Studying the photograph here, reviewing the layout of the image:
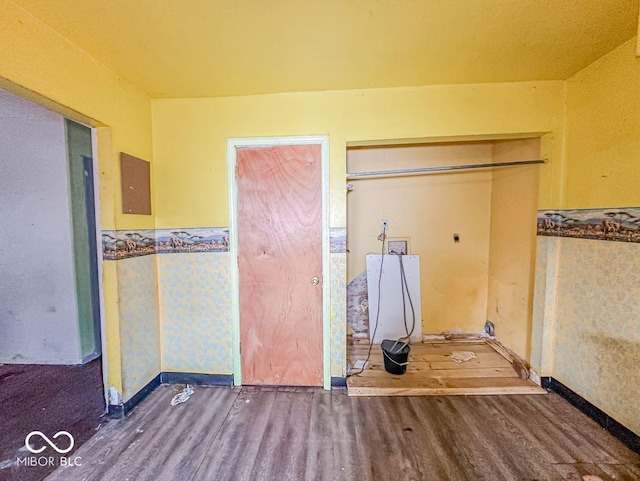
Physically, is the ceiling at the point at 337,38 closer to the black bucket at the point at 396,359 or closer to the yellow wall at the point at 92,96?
the yellow wall at the point at 92,96

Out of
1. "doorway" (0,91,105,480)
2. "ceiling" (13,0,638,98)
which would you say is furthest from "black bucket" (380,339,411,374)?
"doorway" (0,91,105,480)

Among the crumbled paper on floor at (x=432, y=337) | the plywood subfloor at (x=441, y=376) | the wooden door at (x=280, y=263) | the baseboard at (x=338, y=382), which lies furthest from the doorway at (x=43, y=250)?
the crumbled paper on floor at (x=432, y=337)

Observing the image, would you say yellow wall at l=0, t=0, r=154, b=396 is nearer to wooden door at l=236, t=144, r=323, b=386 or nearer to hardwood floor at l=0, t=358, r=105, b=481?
hardwood floor at l=0, t=358, r=105, b=481

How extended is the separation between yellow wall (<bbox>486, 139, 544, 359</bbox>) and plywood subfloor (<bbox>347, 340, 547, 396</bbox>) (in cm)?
28

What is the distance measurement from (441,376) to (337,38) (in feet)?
8.60

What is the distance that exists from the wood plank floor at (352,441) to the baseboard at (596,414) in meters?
0.04

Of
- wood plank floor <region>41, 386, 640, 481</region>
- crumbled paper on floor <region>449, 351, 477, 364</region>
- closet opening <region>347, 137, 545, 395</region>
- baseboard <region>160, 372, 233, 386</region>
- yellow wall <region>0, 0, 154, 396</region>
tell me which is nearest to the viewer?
yellow wall <region>0, 0, 154, 396</region>

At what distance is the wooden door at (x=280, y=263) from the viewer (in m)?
2.15

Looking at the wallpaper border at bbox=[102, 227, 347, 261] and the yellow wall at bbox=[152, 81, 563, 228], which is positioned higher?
the yellow wall at bbox=[152, 81, 563, 228]

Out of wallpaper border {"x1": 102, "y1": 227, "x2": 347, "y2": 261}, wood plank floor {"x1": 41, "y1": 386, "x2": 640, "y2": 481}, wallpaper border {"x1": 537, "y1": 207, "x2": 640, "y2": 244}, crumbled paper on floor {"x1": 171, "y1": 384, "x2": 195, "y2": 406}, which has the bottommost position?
crumbled paper on floor {"x1": 171, "y1": 384, "x2": 195, "y2": 406}

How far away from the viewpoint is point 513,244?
2627 millimetres

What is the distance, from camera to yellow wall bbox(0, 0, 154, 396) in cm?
129

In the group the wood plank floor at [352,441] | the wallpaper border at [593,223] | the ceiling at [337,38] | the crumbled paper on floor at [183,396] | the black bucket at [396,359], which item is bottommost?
the crumbled paper on floor at [183,396]

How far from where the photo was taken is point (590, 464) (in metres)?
1.50
